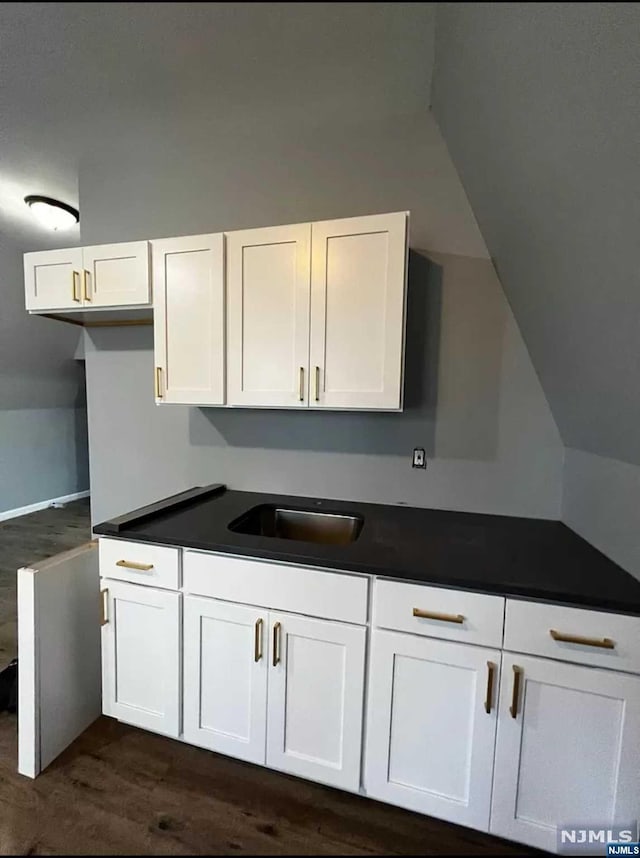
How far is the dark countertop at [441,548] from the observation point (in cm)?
122

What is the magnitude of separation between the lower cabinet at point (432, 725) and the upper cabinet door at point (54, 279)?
204 centimetres

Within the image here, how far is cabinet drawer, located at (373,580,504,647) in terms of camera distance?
124 centimetres

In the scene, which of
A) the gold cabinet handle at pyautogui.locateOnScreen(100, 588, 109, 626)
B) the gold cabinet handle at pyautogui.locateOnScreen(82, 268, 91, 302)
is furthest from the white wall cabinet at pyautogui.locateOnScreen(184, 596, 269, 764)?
the gold cabinet handle at pyautogui.locateOnScreen(82, 268, 91, 302)

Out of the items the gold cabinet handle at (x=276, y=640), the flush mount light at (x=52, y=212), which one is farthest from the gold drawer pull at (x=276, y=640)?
the flush mount light at (x=52, y=212)

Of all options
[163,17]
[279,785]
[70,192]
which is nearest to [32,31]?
[163,17]

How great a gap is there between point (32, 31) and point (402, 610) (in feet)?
7.50

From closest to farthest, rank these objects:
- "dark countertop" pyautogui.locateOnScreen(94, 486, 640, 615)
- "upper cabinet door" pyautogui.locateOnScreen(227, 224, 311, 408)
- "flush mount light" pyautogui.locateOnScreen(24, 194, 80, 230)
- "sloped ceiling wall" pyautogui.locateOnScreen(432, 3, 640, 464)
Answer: "sloped ceiling wall" pyautogui.locateOnScreen(432, 3, 640, 464) < "dark countertop" pyautogui.locateOnScreen(94, 486, 640, 615) < "upper cabinet door" pyautogui.locateOnScreen(227, 224, 311, 408) < "flush mount light" pyautogui.locateOnScreen(24, 194, 80, 230)

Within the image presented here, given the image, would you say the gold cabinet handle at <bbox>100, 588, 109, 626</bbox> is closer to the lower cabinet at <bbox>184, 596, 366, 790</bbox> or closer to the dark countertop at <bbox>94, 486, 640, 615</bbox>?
the dark countertop at <bbox>94, 486, 640, 615</bbox>

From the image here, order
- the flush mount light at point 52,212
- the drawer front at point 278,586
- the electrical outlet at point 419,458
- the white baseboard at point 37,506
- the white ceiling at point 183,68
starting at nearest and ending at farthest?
the white ceiling at point 183,68 → the drawer front at point 278,586 → the electrical outlet at point 419,458 → the flush mount light at point 52,212 → the white baseboard at point 37,506

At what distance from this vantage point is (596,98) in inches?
30.4

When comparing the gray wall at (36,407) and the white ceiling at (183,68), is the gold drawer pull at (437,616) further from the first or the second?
the gray wall at (36,407)

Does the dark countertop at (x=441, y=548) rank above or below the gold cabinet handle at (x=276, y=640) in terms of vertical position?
above

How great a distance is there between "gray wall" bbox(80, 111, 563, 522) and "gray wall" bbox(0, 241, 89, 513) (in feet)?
5.94
